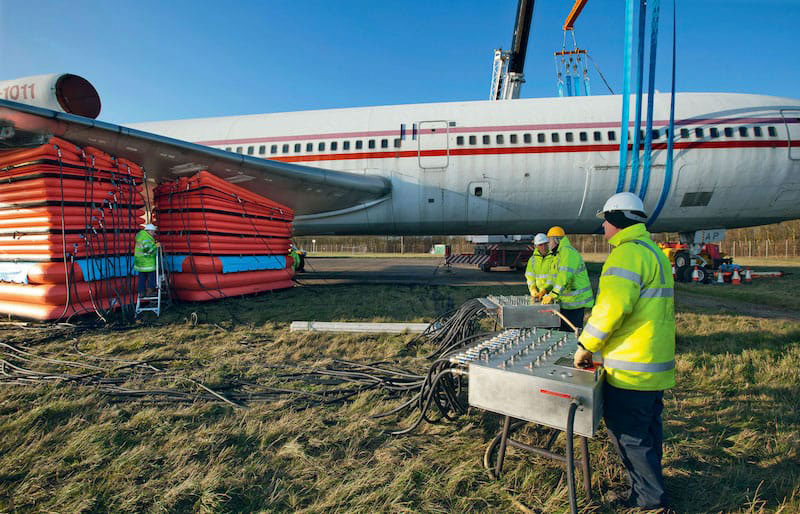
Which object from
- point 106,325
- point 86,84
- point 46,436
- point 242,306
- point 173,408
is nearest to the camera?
point 46,436

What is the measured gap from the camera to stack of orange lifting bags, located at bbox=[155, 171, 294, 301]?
7.04 metres

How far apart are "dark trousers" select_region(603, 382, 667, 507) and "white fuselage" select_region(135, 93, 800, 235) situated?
7.39 m

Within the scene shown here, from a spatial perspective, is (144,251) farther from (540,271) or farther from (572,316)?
(572,316)

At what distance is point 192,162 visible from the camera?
6.76 metres

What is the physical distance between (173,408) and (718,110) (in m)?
11.7

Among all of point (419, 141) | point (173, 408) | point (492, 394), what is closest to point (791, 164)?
point (419, 141)

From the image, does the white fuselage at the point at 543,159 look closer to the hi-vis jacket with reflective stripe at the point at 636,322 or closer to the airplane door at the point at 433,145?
the airplane door at the point at 433,145

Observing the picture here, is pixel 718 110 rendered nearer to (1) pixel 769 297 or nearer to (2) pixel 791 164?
(2) pixel 791 164

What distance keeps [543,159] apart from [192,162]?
7.50 m

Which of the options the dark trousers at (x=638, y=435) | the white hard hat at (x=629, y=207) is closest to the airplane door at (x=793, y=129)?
the white hard hat at (x=629, y=207)

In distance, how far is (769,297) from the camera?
26.8 feet

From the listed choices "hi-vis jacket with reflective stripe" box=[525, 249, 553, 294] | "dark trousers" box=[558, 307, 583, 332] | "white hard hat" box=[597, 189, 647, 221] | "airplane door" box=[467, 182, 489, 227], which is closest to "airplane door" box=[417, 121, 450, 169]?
"airplane door" box=[467, 182, 489, 227]

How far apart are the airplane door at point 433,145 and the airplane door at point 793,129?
767 cm

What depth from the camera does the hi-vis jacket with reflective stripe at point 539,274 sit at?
4.68 metres
